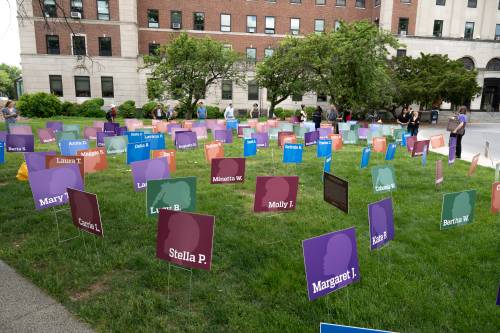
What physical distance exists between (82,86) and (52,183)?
40.7 meters

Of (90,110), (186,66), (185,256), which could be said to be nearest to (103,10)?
(90,110)

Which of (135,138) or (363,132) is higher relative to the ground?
(135,138)

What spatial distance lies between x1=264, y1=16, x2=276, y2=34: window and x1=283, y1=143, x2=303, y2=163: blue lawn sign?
39948 mm

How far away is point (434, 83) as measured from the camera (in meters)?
33.4

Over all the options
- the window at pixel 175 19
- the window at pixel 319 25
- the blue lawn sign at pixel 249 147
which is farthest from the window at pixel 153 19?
the blue lawn sign at pixel 249 147

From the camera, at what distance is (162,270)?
4.85 meters

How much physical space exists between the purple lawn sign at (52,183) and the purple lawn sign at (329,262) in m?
4.09

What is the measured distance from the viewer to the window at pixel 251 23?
4647 cm

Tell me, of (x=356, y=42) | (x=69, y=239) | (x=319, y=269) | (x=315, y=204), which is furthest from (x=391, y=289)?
(x=356, y=42)

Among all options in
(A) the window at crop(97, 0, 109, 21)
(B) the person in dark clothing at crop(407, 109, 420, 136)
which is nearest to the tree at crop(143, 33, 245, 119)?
(B) the person in dark clothing at crop(407, 109, 420, 136)

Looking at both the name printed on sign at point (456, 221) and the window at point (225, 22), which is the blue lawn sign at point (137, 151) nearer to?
the name printed on sign at point (456, 221)

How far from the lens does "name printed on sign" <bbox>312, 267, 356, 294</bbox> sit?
3.58m

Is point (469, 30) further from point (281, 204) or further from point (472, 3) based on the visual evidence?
point (281, 204)

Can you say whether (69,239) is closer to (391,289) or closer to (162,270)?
(162,270)
